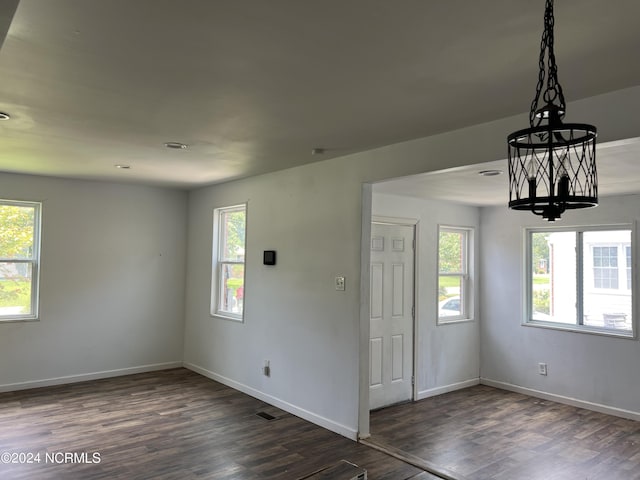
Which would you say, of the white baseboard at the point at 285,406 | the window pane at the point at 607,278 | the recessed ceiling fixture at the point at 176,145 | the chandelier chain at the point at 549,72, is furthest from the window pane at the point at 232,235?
the chandelier chain at the point at 549,72

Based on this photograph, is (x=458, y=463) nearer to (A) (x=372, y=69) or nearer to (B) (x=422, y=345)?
(B) (x=422, y=345)

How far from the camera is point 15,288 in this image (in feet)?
17.7

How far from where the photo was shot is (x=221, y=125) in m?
3.23

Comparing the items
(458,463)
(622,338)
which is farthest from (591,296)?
(458,463)

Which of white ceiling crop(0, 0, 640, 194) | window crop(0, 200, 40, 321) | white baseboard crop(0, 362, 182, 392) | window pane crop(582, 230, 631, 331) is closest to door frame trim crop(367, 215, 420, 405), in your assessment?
white ceiling crop(0, 0, 640, 194)

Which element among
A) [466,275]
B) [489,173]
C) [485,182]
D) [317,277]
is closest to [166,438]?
[317,277]

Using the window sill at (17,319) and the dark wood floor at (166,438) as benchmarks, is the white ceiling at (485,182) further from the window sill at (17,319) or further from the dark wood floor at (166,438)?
the window sill at (17,319)

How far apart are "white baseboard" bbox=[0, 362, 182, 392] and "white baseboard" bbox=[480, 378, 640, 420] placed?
4239mm

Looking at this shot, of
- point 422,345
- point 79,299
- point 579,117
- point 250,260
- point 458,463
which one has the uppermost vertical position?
point 579,117

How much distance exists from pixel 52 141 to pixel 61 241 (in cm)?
223

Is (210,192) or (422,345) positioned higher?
(210,192)

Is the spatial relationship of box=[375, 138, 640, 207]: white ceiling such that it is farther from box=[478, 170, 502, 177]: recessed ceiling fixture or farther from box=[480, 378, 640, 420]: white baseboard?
box=[480, 378, 640, 420]: white baseboard

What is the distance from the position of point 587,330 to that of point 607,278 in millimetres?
619

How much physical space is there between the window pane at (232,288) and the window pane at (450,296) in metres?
2.44
